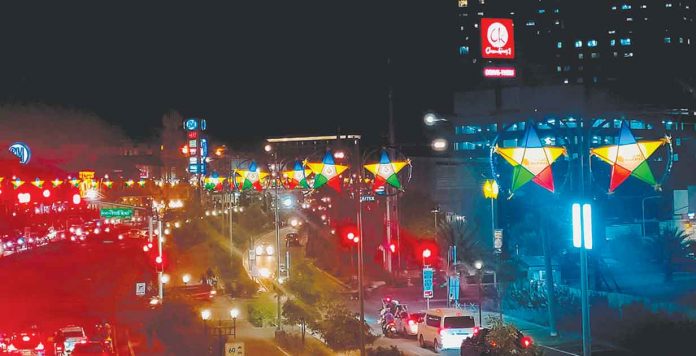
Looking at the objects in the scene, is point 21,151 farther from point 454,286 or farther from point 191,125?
point 191,125

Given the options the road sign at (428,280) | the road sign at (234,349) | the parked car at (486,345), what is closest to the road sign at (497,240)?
the road sign at (428,280)

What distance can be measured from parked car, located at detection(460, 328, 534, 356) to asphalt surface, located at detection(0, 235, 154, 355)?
48.4ft

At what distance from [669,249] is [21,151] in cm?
4492

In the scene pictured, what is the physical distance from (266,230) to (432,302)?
4244 cm

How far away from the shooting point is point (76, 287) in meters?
57.2

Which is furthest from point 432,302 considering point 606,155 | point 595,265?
point 606,155

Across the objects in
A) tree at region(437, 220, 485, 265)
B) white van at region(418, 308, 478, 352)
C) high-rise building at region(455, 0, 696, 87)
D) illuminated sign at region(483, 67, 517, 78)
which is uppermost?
high-rise building at region(455, 0, 696, 87)

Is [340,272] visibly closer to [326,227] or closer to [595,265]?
[326,227]

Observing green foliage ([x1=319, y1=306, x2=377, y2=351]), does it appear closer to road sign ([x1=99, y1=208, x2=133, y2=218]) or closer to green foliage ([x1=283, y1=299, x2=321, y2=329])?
green foliage ([x1=283, y1=299, x2=321, y2=329])

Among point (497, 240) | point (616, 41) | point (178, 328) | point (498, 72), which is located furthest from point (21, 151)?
point (616, 41)

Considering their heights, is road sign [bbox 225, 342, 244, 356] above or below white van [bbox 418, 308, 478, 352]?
above

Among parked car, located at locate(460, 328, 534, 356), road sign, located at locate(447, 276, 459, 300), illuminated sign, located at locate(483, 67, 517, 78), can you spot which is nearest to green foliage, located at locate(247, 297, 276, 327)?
road sign, located at locate(447, 276, 459, 300)

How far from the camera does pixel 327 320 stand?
29.1 metres

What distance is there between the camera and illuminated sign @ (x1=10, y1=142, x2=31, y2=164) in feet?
175
